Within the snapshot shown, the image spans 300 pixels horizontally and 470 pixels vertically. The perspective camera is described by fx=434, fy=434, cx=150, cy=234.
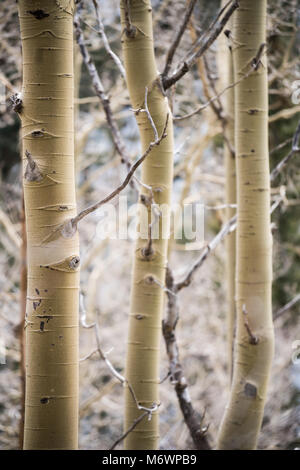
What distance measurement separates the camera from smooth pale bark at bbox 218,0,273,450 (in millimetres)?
1512

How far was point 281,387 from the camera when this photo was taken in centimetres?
543

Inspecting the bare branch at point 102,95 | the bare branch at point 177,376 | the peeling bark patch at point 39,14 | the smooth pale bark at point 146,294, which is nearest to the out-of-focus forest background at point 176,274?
the bare branch at point 102,95

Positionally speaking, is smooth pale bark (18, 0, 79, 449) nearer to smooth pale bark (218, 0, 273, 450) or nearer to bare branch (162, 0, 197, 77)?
bare branch (162, 0, 197, 77)

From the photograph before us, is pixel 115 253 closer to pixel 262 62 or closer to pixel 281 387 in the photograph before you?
pixel 281 387

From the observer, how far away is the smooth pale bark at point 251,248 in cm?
151

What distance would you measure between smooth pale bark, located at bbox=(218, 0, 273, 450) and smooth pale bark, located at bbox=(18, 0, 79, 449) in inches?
28.3

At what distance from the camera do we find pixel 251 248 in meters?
1.52

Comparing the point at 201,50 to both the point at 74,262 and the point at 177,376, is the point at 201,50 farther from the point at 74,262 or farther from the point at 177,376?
the point at 177,376

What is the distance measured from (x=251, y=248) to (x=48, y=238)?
0.79 metres

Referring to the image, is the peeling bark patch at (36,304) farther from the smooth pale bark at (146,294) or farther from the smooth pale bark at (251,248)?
the smooth pale bark at (251,248)

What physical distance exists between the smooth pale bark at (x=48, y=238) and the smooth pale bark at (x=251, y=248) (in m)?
0.72

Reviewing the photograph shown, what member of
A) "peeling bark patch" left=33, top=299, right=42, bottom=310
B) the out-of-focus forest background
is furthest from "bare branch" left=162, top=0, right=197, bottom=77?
the out-of-focus forest background

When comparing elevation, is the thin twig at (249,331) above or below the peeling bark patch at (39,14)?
below

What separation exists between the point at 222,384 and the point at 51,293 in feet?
16.9
